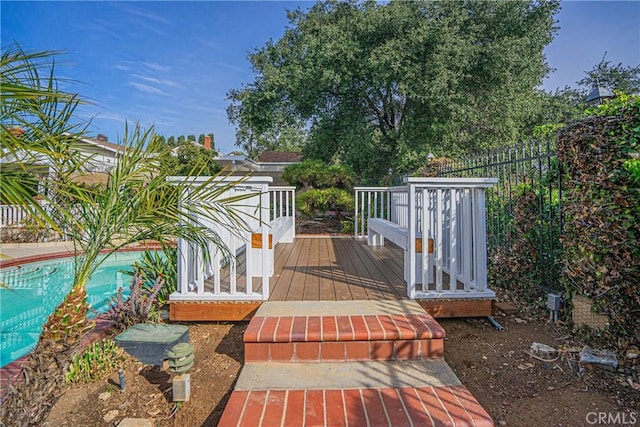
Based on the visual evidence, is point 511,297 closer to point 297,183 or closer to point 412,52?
point 297,183

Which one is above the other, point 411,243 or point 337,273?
point 411,243

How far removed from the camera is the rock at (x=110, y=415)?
2018 millimetres

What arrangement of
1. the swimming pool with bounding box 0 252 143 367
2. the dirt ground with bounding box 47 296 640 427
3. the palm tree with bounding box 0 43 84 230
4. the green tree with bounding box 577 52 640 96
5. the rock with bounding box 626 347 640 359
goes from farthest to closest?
1. the green tree with bounding box 577 52 640 96
2. the swimming pool with bounding box 0 252 143 367
3. the rock with bounding box 626 347 640 359
4. the dirt ground with bounding box 47 296 640 427
5. the palm tree with bounding box 0 43 84 230

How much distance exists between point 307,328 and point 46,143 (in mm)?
1930

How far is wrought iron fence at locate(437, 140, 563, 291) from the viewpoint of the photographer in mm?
3283

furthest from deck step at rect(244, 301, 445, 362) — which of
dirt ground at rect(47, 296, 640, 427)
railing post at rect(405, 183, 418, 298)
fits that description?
railing post at rect(405, 183, 418, 298)

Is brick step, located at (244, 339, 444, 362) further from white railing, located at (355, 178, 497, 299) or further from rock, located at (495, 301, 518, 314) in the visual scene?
rock, located at (495, 301, 518, 314)

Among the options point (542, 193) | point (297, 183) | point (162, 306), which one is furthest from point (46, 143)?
point (297, 183)

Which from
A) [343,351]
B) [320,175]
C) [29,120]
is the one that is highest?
[320,175]

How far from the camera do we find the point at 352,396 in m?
1.95

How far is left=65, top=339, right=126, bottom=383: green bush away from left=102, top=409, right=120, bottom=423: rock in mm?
478

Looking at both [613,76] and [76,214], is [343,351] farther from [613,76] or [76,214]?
[613,76]

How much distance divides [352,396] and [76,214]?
2.17 meters

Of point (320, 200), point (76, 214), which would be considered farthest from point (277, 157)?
point (76, 214)
